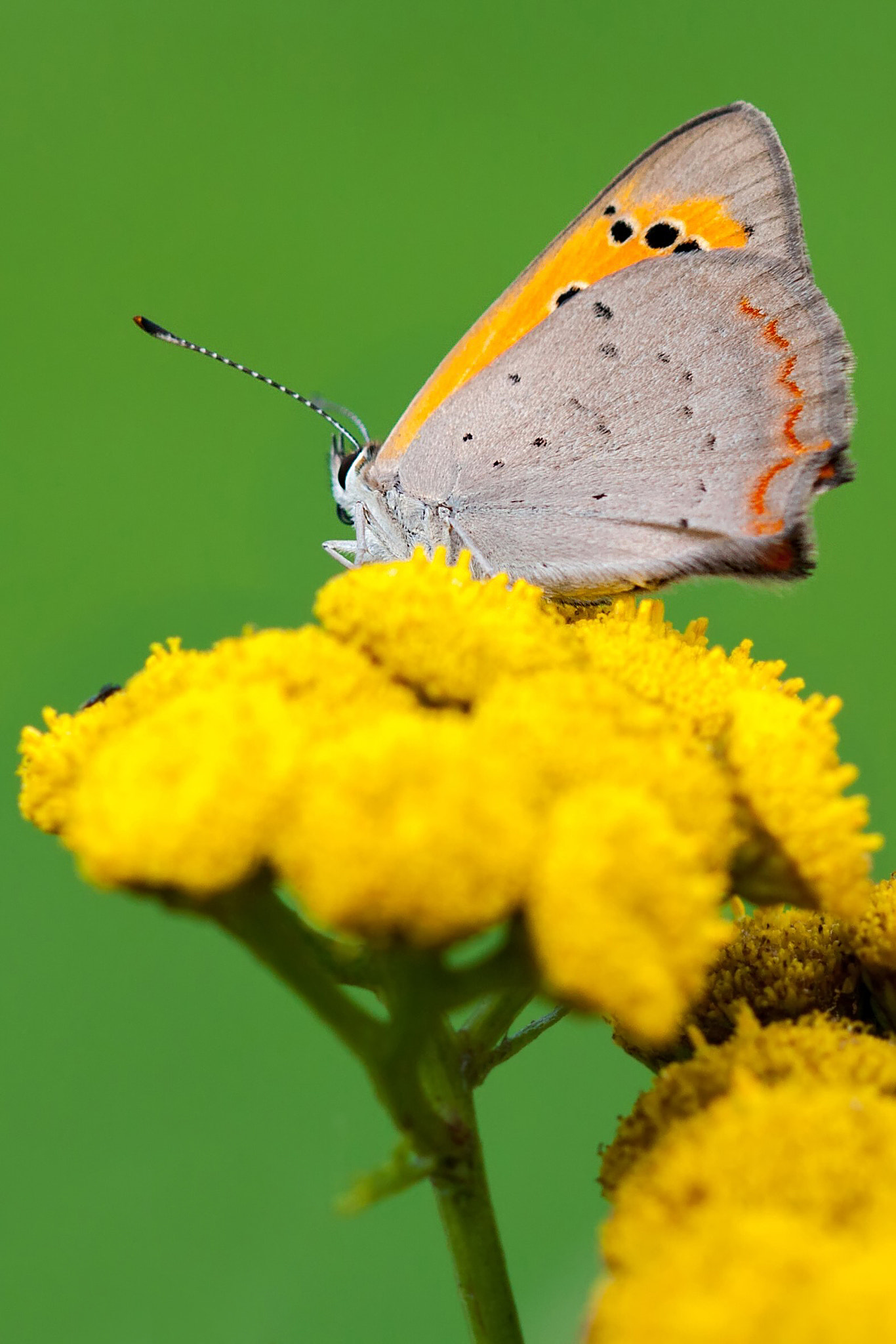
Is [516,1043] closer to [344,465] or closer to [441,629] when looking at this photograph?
[441,629]

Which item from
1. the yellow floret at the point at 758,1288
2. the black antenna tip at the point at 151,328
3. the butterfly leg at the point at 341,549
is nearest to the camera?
the yellow floret at the point at 758,1288

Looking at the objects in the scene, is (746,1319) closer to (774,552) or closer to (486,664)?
(486,664)

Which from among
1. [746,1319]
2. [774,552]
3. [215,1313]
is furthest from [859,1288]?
[215,1313]

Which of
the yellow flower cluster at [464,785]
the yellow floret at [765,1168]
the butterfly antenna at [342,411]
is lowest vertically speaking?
the yellow floret at [765,1168]

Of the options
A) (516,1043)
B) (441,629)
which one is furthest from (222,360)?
(516,1043)

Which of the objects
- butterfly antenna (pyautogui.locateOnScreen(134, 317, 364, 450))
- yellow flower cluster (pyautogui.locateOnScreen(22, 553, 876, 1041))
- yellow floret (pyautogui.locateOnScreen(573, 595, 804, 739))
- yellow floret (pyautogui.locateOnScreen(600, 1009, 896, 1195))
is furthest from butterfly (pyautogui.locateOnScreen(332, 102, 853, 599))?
yellow floret (pyautogui.locateOnScreen(600, 1009, 896, 1195))

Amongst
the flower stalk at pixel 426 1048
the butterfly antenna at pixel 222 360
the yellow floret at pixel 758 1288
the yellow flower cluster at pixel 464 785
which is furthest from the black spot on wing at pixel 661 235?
the yellow floret at pixel 758 1288

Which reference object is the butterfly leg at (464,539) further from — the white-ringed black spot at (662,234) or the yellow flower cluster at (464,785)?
the yellow flower cluster at (464,785)
